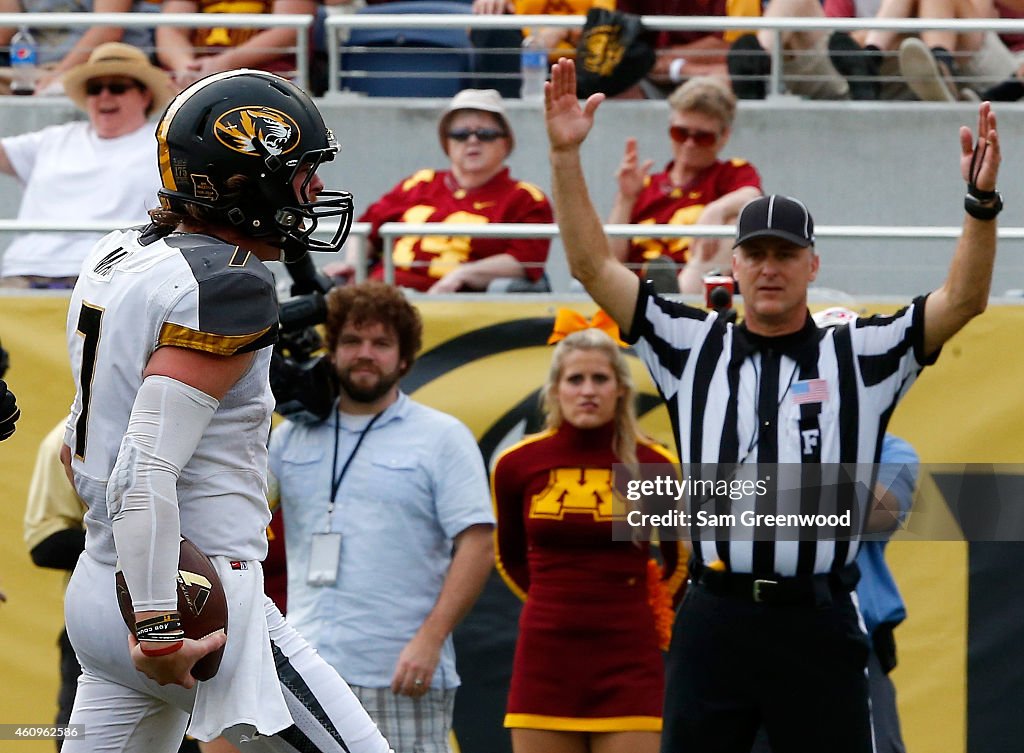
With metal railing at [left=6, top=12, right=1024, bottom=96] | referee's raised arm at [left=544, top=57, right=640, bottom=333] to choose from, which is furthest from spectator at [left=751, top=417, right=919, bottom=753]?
metal railing at [left=6, top=12, right=1024, bottom=96]

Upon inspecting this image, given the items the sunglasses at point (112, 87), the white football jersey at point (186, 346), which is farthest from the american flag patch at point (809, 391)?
the sunglasses at point (112, 87)

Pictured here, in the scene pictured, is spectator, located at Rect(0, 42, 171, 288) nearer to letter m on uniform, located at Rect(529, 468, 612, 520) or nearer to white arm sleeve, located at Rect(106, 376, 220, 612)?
letter m on uniform, located at Rect(529, 468, 612, 520)

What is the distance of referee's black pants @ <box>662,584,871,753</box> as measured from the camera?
161 inches

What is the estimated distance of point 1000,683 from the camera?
17.6ft

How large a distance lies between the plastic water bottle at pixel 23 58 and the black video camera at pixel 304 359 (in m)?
3.60

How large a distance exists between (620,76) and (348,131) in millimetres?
1465

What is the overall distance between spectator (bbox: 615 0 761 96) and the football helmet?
477 centimetres

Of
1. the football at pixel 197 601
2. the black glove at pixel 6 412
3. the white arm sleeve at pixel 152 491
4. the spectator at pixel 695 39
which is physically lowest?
the football at pixel 197 601

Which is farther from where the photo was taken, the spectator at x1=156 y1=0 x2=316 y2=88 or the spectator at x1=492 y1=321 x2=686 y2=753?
the spectator at x1=156 y1=0 x2=316 y2=88

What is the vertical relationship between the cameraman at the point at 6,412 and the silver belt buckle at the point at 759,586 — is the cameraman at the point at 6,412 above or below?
above

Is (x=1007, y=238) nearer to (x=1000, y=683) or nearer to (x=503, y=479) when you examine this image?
(x=1000, y=683)

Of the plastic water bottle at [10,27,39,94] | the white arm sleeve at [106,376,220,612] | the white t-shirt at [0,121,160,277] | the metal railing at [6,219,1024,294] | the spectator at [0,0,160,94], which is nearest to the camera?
the white arm sleeve at [106,376,220,612]

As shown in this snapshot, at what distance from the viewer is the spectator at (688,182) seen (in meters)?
6.07

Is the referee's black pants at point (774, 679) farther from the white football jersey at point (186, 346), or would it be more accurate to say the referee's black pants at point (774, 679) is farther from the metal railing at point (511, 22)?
the metal railing at point (511, 22)
